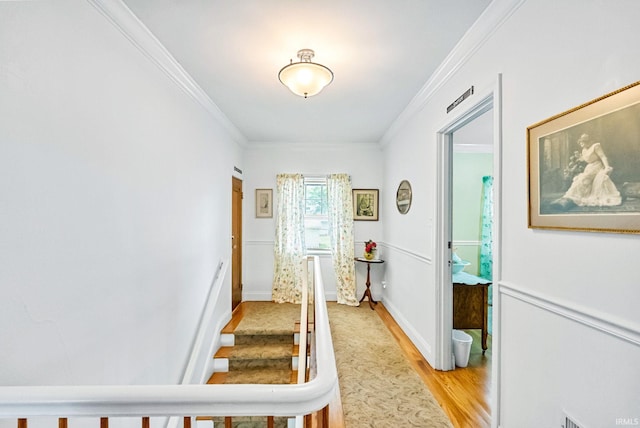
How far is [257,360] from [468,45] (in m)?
3.64

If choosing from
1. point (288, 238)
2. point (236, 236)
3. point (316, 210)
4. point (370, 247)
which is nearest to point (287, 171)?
point (316, 210)

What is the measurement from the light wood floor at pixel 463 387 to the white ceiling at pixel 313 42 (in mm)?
2646

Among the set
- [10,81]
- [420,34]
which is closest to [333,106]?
[420,34]

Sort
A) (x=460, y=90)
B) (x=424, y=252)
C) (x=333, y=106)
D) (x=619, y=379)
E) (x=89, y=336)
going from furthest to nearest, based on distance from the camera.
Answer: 1. (x=333, y=106)
2. (x=424, y=252)
3. (x=460, y=90)
4. (x=89, y=336)
5. (x=619, y=379)

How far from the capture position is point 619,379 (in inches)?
A: 40.9

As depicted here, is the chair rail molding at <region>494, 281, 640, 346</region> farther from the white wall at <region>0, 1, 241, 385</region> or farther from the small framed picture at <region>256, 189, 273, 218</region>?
the small framed picture at <region>256, 189, 273, 218</region>

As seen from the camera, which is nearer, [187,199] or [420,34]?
[420,34]

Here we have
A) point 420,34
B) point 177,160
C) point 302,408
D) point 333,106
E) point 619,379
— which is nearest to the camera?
point 302,408

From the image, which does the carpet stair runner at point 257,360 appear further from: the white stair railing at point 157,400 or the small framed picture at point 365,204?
the white stair railing at point 157,400

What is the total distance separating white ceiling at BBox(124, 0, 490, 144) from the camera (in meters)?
1.69

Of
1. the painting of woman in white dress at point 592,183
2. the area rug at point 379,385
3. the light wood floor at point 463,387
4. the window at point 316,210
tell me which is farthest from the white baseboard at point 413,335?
the painting of woman in white dress at point 592,183

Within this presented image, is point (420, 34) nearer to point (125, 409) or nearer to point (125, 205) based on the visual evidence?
point (125, 205)

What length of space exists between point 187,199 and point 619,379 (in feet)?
9.78

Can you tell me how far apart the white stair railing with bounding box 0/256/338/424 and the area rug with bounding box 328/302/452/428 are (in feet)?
4.89
